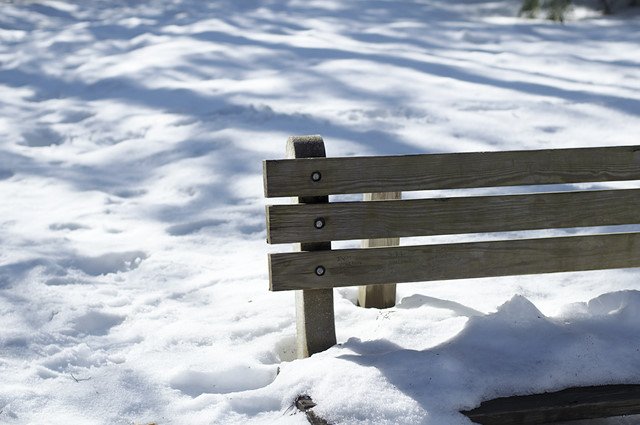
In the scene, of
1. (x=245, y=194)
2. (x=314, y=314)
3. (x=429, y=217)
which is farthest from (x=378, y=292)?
(x=245, y=194)

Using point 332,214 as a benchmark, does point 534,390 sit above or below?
below

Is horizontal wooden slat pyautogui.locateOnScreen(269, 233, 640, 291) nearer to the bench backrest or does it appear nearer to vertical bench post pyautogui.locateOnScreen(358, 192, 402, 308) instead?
the bench backrest

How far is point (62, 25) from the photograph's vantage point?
990cm

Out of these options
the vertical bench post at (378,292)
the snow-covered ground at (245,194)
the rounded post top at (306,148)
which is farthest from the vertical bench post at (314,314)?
the vertical bench post at (378,292)

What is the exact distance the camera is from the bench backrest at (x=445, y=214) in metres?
2.87

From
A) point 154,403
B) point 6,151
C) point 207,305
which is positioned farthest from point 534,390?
point 6,151

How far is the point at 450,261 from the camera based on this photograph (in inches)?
119

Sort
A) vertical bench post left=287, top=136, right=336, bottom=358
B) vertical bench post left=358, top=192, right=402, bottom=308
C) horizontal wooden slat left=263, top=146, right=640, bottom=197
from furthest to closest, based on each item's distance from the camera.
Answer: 1. vertical bench post left=358, top=192, right=402, bottom=308
2. vertical bench post left=287, top=136, right=336, bottom=358
3. horizontal wooden slat left=263, top=146, right=640, bottom=197

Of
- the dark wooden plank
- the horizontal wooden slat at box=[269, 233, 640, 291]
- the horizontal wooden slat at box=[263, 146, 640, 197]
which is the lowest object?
the dark wooden plank

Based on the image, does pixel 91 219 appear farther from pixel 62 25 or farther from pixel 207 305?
pixel 62 25

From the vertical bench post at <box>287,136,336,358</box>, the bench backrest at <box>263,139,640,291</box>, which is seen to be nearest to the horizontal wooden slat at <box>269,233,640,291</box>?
the bench backrest at <box>263,139,640,291</box>

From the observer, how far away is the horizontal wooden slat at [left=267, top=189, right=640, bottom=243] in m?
2.89

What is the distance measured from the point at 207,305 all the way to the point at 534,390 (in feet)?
6.11

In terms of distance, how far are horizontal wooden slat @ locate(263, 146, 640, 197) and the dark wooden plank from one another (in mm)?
855
